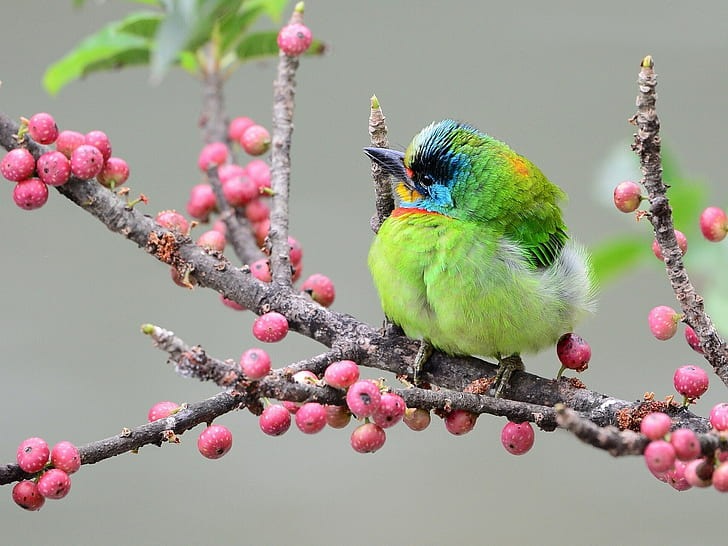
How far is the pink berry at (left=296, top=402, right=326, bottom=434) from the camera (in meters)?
0.97

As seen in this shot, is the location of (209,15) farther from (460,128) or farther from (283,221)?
(460,128)

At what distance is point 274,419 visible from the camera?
3.19 feet

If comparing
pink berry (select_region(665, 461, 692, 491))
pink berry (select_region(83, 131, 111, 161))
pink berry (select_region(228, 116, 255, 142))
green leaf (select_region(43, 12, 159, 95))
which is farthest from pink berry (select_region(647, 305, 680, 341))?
green leaf (select_region(43, 12, 159, 95))

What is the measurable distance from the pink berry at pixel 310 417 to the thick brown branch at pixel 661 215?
42 cm

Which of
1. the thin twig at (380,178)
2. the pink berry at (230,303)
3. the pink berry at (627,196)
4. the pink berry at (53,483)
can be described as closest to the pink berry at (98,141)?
the pink berry at (230,303)

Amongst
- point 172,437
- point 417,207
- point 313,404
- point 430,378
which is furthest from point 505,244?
point 172,437

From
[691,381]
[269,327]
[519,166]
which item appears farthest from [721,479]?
[519,166]

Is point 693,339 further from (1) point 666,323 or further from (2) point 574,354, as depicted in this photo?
(2) point 574,354

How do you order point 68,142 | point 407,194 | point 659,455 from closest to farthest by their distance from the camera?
1. point 659,455
2. point 68,142
3. point 407,194

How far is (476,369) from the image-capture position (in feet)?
4.18

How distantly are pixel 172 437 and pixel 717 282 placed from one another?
86cm

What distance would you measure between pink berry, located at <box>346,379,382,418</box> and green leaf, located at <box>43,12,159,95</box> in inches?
38.1

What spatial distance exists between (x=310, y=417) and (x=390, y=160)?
51cm

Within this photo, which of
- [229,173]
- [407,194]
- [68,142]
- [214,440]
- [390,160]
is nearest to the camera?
[214,440]
